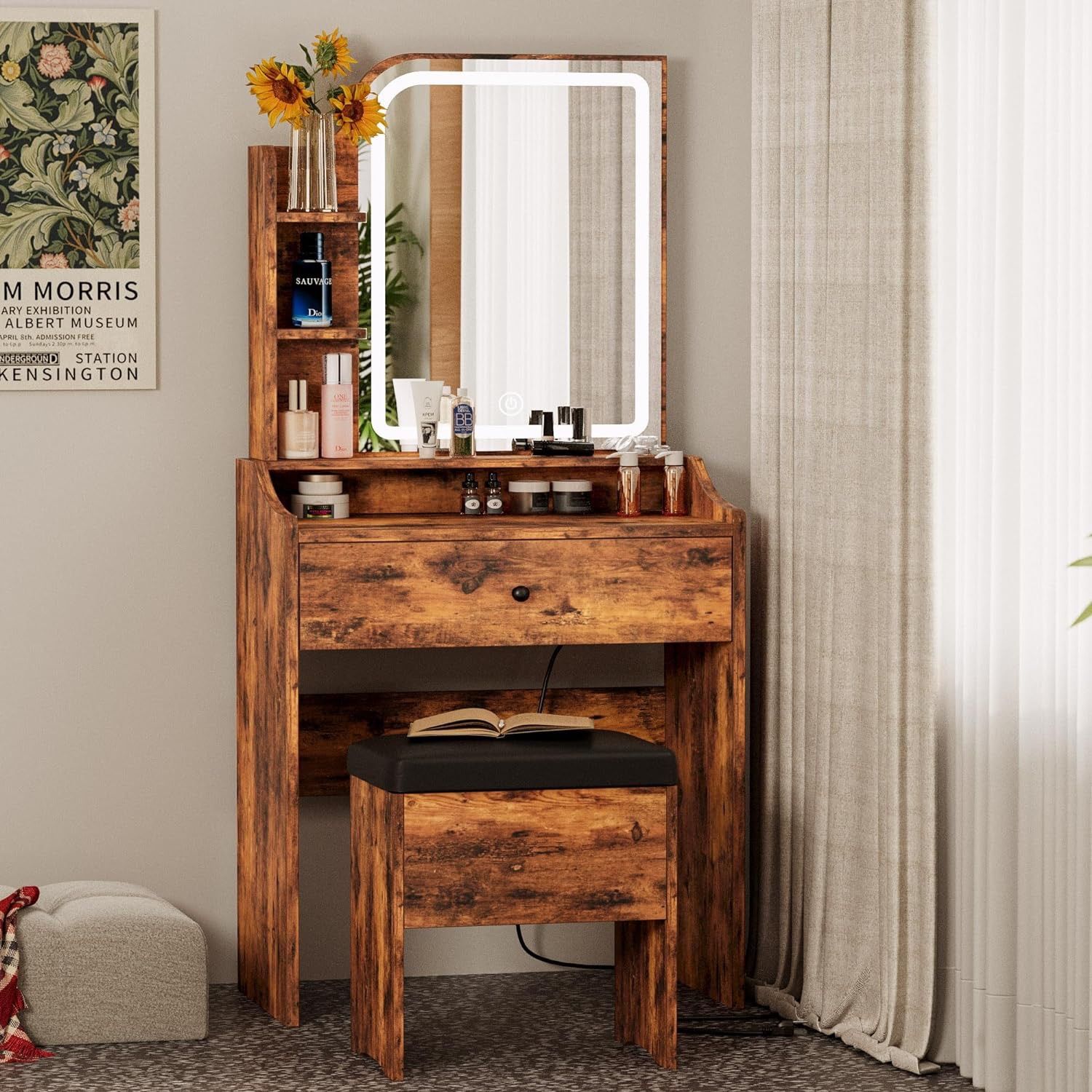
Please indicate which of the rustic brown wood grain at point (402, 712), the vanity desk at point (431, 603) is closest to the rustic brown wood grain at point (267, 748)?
the vanity desk at point (431, 603)

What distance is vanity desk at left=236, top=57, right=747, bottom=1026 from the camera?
2770mm

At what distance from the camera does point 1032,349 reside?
2.44 meters

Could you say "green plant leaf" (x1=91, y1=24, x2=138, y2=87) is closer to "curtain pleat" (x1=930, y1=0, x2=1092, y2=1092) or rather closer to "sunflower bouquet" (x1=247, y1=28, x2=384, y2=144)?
"sunflower bouquet" (x1=247, y1=28, x2=384, y2=144)

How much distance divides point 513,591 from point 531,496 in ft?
1.10

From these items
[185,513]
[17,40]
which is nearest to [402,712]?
[185,513]

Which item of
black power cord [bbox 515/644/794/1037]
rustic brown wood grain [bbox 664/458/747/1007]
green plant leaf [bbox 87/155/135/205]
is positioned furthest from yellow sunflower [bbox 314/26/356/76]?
black power cord [bbox 515/644/794/1037]

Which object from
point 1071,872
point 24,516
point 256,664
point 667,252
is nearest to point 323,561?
point 256,664

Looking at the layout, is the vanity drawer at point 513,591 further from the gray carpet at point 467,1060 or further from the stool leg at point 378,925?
the gray carpet at point 467,1060

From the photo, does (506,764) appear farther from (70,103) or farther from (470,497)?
(70,103)

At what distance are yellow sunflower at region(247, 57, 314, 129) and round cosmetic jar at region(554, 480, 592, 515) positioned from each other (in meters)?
0.85

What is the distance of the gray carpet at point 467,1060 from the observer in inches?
103

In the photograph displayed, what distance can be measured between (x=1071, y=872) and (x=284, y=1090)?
50.4 inches

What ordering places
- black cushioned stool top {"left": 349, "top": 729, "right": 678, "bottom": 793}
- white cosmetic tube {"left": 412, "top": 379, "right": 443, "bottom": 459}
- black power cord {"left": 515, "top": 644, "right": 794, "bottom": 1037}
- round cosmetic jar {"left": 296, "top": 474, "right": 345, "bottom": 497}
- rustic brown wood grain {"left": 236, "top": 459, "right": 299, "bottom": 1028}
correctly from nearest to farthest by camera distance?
black cushioned stool top {"left": 349, "top": 729, "right": 678, "bottom": 793}, rustic brown wood grain {"left": 236, "top": 459, "right": 299, "bottom": 1028}, black power cord {"left": 515, "top": 644, "right": 794, "bottom": 1037}, round cosmetic jar {"left": 296, "top": 474, "right": 345, "bottom": 497}, white cosmetic tube {"left": 412, "top": 379, "right": 443, "bottom": 459}

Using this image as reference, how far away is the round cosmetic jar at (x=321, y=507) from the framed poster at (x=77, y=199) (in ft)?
1.41
